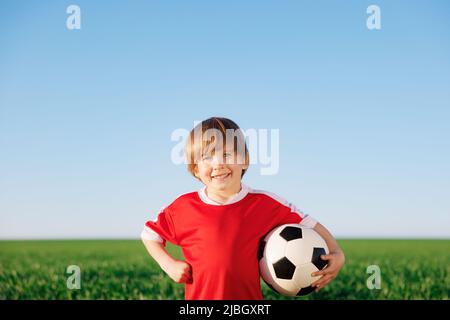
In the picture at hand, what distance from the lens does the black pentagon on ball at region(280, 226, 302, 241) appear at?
12.6 ft

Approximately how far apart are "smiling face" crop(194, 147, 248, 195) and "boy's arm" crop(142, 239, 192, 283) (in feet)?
1.96

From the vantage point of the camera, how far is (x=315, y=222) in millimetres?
4172

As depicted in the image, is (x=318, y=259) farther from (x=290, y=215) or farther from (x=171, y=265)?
(x=171, y=265)

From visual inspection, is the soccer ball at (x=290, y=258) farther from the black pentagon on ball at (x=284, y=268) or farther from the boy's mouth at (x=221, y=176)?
the boy's mouth at (x=221, y=176)

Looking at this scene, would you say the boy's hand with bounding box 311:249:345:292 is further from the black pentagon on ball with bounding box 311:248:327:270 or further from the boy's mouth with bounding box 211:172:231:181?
the boy's mouth with bounding box 211:172:231:181

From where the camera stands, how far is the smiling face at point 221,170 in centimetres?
381

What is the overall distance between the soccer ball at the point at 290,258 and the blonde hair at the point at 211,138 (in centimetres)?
63

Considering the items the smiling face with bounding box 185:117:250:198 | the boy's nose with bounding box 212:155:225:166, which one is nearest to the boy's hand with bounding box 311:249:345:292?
the smiling face with bounding box 185:117:250:198

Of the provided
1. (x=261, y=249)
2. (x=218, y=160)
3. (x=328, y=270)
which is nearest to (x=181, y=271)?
(x=261, y=249)

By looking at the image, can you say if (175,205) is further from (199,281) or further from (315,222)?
(315,222)

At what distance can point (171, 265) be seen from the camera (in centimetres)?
384

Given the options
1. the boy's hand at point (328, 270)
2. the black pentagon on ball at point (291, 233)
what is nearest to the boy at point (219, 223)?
the boy's hand at point (328, 270)
